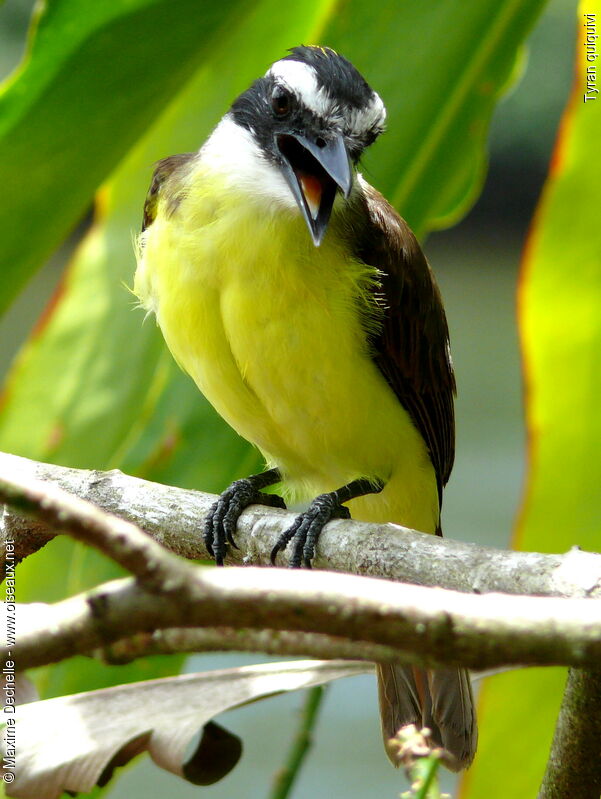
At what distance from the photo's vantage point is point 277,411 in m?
1.96

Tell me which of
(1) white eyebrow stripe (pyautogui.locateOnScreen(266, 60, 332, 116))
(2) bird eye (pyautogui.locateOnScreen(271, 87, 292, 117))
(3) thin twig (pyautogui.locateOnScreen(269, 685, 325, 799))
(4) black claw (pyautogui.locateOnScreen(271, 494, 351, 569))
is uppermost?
(1) white eyebrow stripe (pyautogui.locateOnScreen(266, 60, 332, 116))

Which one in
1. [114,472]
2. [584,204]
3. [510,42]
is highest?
[510,42]

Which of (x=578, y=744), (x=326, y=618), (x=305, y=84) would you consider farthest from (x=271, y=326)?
(x=326, y=618)

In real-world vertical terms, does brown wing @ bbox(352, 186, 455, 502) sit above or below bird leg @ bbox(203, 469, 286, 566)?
above

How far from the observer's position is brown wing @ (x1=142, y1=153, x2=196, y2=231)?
2.11 meters

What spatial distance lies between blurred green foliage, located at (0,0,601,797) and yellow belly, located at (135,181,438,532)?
6.1 inches

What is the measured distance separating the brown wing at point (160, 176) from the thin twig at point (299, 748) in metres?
1.03

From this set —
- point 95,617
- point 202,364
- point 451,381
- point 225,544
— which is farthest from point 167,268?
point 95,617

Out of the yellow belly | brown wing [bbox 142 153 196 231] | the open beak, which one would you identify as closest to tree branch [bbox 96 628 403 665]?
the open beak

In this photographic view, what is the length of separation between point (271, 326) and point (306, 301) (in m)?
0.07

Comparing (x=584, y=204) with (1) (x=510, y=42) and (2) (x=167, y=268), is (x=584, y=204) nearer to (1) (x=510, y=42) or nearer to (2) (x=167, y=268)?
(1) (x=510, y=42)

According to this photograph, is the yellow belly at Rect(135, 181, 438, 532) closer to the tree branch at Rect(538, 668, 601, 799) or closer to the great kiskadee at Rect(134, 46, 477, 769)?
the great kiskadee at Rect(134, 46, 477, 769)

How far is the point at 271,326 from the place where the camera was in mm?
1848

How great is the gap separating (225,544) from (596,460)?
61 cm
